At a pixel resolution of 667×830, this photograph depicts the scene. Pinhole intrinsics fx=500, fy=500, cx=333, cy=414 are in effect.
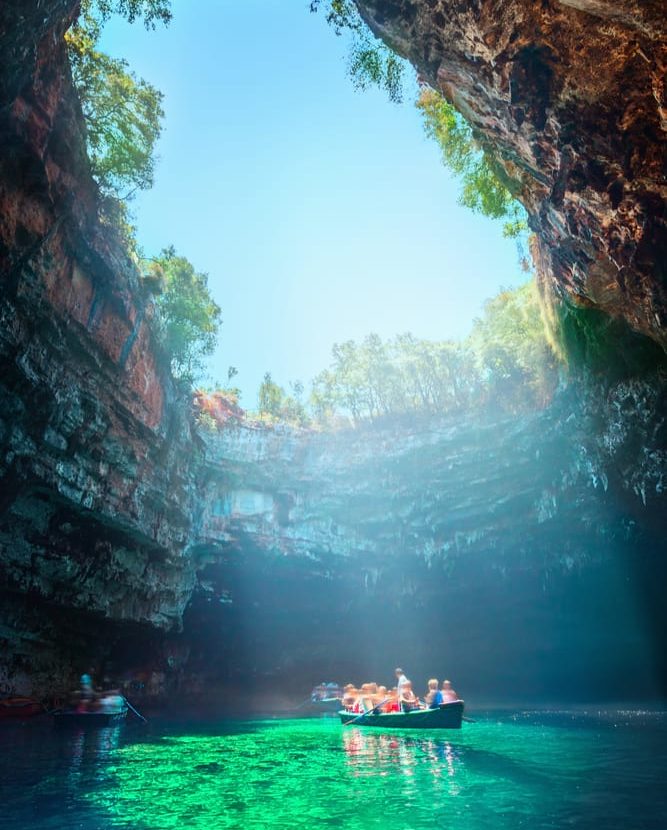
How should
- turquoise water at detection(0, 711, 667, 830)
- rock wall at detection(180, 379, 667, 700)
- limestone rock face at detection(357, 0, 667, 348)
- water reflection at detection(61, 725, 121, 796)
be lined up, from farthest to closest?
rock wall at detection(180, 379, 667, 700) < water reflection at detection(61, 725, 121, 796) < limestone rock face at detection(357, 0, 667, 348) < turquoise water at detection(0, 711, 667, 830)

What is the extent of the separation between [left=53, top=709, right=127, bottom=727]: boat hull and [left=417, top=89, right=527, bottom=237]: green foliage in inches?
850

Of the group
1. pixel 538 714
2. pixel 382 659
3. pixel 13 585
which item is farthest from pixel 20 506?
pixel 382 659

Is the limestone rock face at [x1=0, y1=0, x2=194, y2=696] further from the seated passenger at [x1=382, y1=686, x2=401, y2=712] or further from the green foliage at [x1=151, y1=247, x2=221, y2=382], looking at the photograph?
the seated passenger at [x1=382, y1=686, x2=401, y2=712]

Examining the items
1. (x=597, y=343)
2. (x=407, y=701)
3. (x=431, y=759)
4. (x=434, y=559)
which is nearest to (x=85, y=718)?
(x=407, y=701)

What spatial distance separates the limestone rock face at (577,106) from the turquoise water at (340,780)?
8.30 m

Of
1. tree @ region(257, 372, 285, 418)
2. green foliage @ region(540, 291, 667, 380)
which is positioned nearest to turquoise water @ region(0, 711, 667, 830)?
green foliage @ region(540, 291, 667, 380)

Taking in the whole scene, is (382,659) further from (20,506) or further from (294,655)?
(20,506)

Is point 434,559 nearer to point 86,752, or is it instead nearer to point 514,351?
point 514,351

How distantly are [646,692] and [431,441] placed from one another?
780 inches

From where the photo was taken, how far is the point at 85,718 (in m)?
16.5

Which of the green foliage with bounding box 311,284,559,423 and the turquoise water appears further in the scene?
the green foliage with bounding box 311,284,559,423

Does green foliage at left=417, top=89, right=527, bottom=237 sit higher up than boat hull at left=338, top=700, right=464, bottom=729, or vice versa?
green foliage at left=417, top=89, right=527, bottom=237

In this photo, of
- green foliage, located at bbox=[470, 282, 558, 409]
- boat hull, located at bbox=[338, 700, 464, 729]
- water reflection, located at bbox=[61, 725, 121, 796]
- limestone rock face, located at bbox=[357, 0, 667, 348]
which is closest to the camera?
limestone rock face, located at bbox=[357, 0, 667, 348]

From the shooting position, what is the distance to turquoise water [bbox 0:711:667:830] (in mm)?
6191
